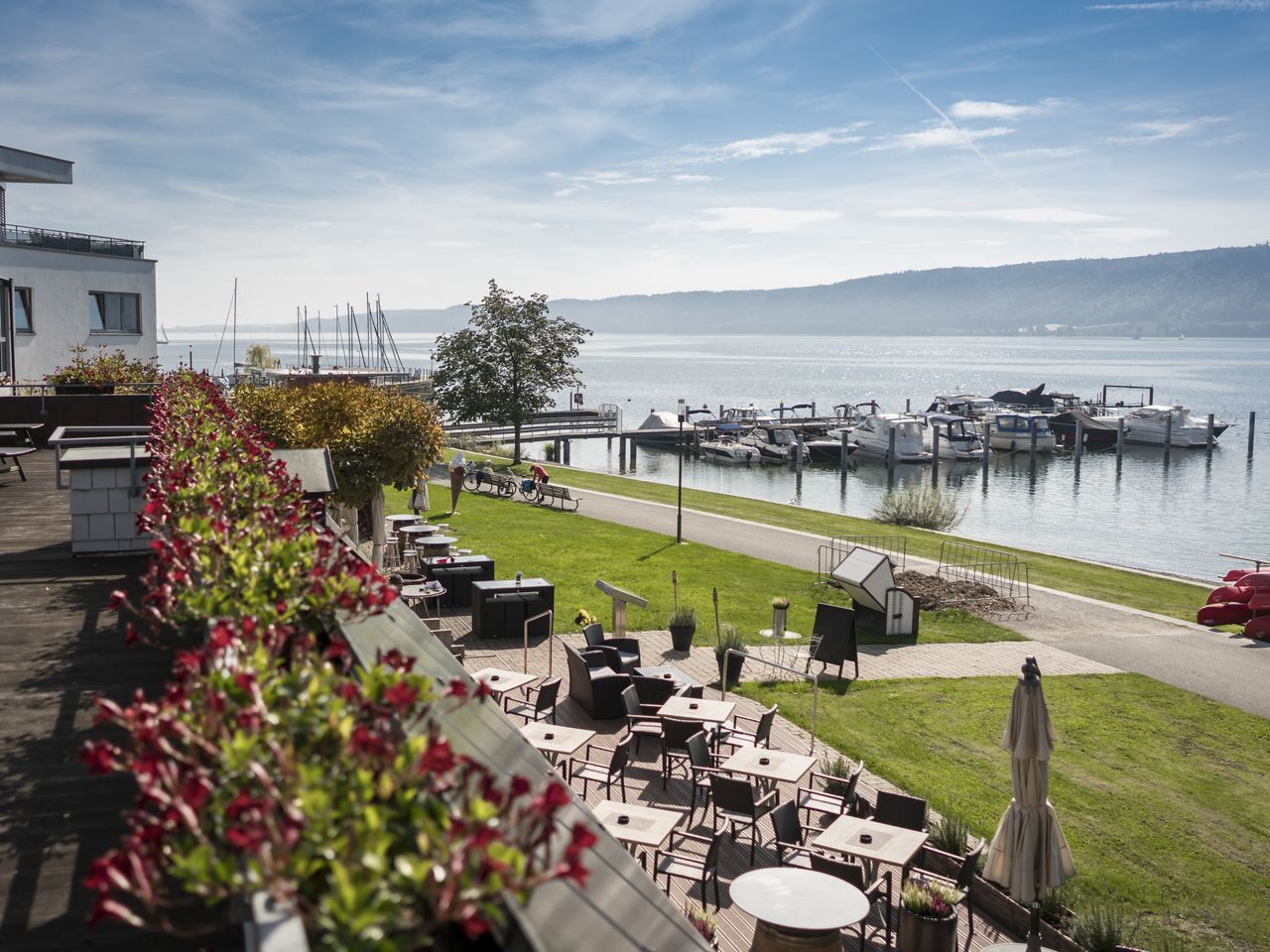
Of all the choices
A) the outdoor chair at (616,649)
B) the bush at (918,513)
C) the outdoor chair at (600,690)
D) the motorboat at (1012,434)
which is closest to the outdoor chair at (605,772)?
the outdoor chair at (600,690)

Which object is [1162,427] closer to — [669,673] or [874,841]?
[669,673]

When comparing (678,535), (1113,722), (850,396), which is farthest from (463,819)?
(850,396)

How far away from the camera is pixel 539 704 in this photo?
1395 centimetres

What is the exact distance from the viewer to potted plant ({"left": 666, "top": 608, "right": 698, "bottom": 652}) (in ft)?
62.6

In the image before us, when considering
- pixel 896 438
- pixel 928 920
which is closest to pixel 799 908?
pixel 928 920

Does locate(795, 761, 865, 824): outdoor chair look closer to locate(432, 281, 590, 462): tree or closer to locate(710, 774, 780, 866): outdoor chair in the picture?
locate(710, 774, 780, 866): outdoor chair

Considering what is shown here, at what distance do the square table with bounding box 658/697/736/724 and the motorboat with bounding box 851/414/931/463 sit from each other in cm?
5729

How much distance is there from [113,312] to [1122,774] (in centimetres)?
3949

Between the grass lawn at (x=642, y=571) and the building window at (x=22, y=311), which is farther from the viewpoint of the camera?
the building window at (x=22, y=311)

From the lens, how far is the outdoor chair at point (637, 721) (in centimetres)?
1391

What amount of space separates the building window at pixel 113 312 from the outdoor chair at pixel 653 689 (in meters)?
33.2

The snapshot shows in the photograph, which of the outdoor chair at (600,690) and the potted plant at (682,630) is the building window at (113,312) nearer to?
the potted plant at (682,630)

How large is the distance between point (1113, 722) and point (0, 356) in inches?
1343

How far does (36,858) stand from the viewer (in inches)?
182
